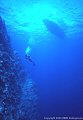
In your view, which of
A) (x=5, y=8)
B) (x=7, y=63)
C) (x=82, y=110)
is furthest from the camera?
(x=82, y=110)

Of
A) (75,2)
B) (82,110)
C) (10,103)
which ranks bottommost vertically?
(82,110)

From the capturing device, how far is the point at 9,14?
24.2m

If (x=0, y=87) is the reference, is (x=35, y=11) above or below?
above

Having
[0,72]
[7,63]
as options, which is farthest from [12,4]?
[0,72]

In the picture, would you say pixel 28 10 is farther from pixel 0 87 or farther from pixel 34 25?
pixel 0 87

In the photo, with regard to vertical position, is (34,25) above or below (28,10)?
below

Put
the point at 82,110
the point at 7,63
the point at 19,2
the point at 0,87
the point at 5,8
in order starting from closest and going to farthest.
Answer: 1. the point at 0,87
2. the point at 7,63
3. the point at 19,2
4. the point at 5,8
5. the point at 82,110

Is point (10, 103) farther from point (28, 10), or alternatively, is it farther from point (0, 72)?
point (28, 10)

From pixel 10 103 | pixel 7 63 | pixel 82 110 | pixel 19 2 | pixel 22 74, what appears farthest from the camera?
pixel 82 110

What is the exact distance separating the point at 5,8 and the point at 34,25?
979cm

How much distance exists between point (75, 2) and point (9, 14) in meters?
9.60

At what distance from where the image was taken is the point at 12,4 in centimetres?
2023

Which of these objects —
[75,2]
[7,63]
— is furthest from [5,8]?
[7,63]

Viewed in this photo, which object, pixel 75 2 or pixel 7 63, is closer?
pixel 7 63
